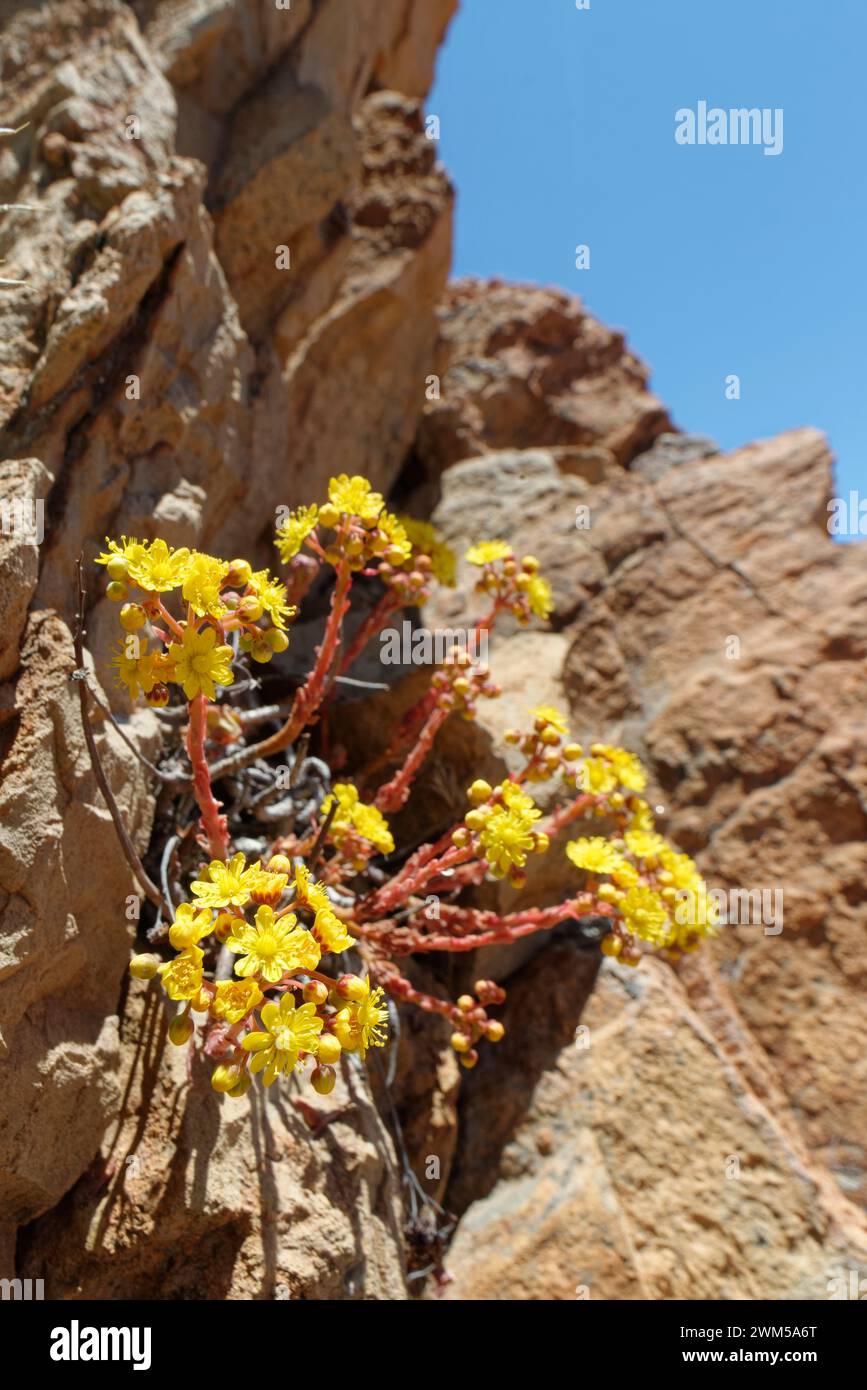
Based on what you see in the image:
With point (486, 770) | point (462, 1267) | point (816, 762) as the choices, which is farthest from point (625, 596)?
point (462, 1267)

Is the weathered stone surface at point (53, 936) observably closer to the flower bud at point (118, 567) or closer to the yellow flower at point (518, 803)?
the flower bud at point (118, 567)

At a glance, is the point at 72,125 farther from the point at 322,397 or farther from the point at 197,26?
the point at 322,397

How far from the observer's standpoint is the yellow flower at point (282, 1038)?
2012 mm

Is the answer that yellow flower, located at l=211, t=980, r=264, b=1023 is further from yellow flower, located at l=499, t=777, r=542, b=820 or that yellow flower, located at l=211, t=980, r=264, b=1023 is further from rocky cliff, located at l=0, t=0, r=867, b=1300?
yellow flower, located at l=499, t=777, r=542, b=820

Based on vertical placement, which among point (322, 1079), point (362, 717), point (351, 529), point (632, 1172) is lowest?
point (632, 1172)

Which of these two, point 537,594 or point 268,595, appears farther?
point 537,594

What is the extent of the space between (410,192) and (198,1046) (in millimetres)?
6173

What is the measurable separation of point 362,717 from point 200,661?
2427 millimetres

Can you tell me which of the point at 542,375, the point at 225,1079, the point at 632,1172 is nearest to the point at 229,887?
the point at 225,1079

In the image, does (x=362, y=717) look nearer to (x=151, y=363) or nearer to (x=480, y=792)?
(x=480, y=792)

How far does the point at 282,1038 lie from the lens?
79.7 inches

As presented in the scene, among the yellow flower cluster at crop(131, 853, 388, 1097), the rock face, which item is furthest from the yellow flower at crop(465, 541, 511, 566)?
the yellow flower cluster at crop(131, 853, 388, 1097)

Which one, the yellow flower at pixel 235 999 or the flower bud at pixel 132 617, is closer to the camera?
the yellow flower at pixel 235 999

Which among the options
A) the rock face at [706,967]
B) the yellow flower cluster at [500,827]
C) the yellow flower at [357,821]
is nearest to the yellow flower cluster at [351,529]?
the yellow flower at [357,821]
